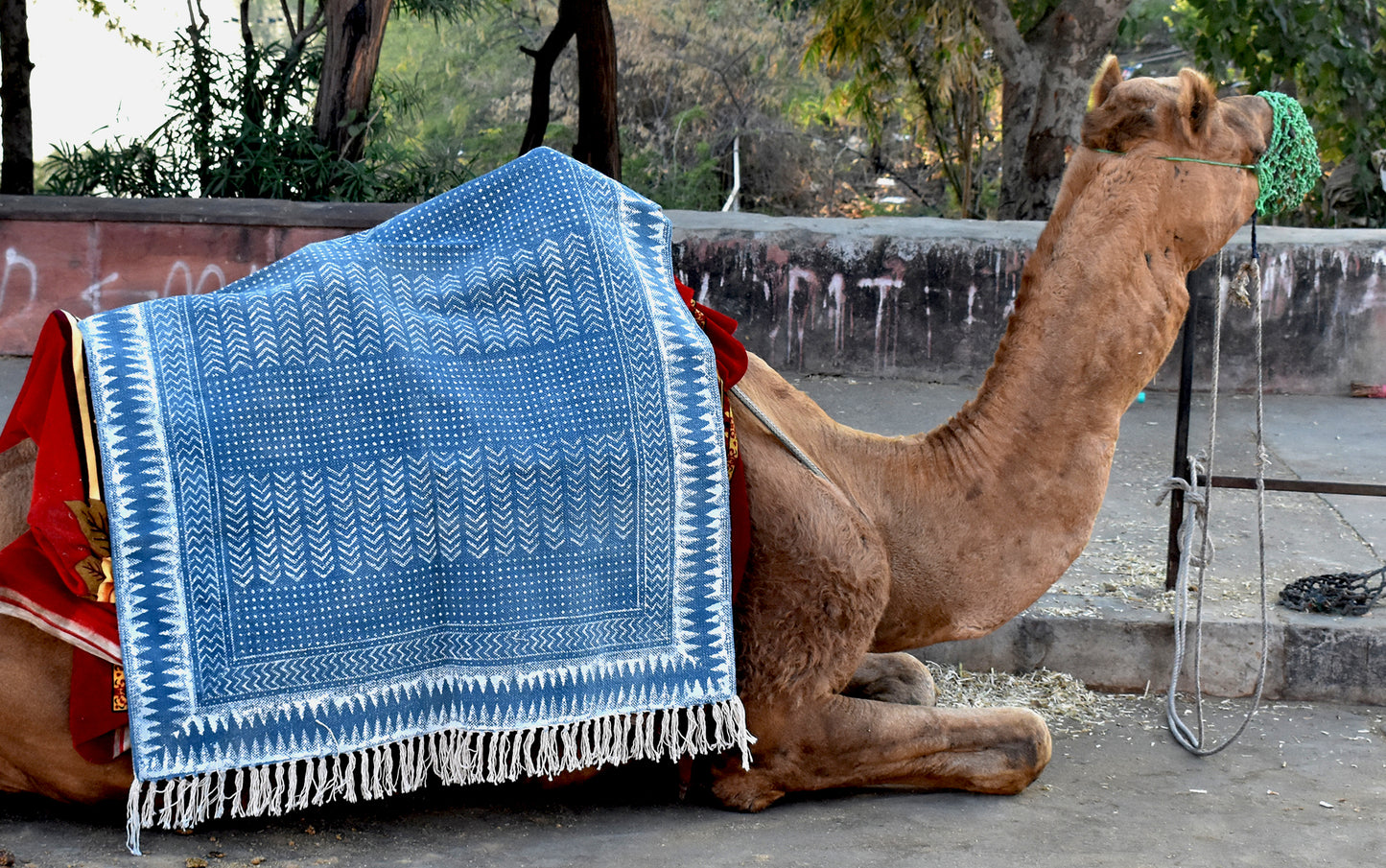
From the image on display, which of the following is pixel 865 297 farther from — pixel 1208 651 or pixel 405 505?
pixel 405 505

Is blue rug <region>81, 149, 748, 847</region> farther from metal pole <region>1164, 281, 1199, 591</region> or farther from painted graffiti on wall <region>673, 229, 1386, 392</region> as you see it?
painted graffiti on wall <region>673, 229, 1386, 392</region>

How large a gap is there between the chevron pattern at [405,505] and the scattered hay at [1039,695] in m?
1.36

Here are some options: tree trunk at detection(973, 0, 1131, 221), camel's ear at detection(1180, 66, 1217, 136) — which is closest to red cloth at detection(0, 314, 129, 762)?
camel's ear at detection(1180, 66, 1217, 136)

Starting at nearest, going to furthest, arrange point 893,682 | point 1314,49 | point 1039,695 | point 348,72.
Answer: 1. point 893,682
2. point 1039,695
3. point 1314,49
4. point 348,72

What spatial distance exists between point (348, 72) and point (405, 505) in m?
7.48

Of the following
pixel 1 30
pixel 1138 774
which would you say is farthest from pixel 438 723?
pixel 1 30

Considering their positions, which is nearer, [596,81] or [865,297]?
[865,297]

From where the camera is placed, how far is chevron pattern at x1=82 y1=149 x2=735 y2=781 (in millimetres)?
2527

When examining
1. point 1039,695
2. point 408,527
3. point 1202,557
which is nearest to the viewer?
point 408,527

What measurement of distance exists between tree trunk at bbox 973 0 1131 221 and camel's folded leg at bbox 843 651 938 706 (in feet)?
21.1

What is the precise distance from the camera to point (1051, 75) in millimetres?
9836

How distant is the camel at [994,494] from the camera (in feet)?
9.51

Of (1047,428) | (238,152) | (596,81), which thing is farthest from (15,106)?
(1047,428)

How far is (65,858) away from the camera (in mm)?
2584
